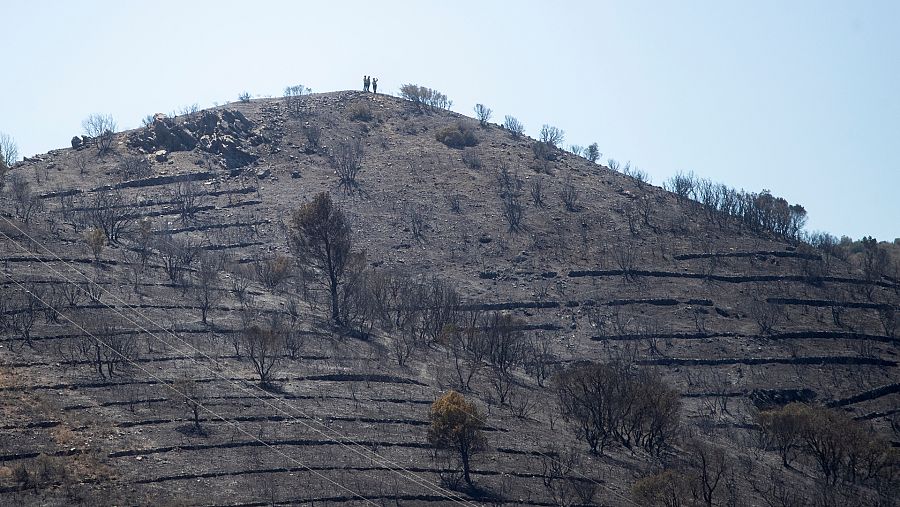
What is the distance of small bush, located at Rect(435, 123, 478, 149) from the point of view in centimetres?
10594

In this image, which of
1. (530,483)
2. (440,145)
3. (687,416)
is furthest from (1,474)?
(440,145)

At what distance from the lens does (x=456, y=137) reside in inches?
4188

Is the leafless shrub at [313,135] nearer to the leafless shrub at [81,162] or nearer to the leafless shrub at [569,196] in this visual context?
the leafless shrub at [81,162]

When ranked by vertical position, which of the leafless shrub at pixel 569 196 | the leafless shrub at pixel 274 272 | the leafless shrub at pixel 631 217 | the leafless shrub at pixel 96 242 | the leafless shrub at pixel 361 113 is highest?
the leafless shrub at pixel 361 113

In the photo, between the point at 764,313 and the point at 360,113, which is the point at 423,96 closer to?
the point at 360,113

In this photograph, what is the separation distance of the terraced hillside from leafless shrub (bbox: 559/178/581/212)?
170mm

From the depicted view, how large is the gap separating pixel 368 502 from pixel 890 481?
2610 centimetres

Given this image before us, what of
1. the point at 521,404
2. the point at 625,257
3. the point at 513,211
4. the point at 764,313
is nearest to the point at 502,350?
the point at 521,404

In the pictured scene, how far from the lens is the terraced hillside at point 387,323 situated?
43691mm

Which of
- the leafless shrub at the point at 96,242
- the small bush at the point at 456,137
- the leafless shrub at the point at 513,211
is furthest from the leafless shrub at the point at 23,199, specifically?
the small bush at the point at 456,137

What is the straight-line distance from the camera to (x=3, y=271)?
59062 mm

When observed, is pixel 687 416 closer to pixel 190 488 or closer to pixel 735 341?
pixel 735 341

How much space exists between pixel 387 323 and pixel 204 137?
41914 mm

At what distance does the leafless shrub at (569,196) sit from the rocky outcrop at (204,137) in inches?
1069
